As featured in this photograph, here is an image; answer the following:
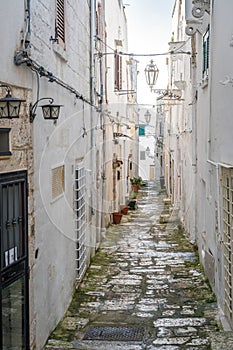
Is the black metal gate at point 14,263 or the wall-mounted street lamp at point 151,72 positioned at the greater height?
the wall-mounted street lamp at point 151,72

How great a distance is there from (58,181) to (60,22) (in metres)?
2.52

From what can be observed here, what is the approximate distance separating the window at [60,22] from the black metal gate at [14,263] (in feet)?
9.96

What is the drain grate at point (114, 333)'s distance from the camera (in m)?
7.77

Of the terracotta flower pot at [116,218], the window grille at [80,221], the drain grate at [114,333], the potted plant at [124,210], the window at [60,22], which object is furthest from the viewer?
the potted plant at [124,210]

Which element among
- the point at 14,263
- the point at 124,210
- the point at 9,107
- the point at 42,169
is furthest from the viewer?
the point at 124,210

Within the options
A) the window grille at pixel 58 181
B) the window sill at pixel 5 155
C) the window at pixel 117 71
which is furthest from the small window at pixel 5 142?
the window at pixel 117 71

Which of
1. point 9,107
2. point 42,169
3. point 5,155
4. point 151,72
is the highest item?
point 151,72

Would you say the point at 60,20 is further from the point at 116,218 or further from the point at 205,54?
the point at 116,218

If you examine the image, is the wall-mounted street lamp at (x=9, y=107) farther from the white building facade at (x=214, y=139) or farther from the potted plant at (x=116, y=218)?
the potted plant at (x=116, y=218)

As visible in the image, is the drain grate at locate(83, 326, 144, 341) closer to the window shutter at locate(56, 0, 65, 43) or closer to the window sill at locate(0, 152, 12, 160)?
the window sill at locate(0, 152, 12, 160)

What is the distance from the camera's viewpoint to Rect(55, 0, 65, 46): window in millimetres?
8227

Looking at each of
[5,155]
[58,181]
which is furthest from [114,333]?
[5,155]

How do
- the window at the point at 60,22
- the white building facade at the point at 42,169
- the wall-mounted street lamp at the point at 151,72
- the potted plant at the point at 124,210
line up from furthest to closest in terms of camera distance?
1. the potted plant at the point at 124,210
2. the wall-mounted street lamp at the point at 151,72
3. the window at the point at 60,22
4. the white building facade at the point at 42,169

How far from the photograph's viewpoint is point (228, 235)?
314 inches
